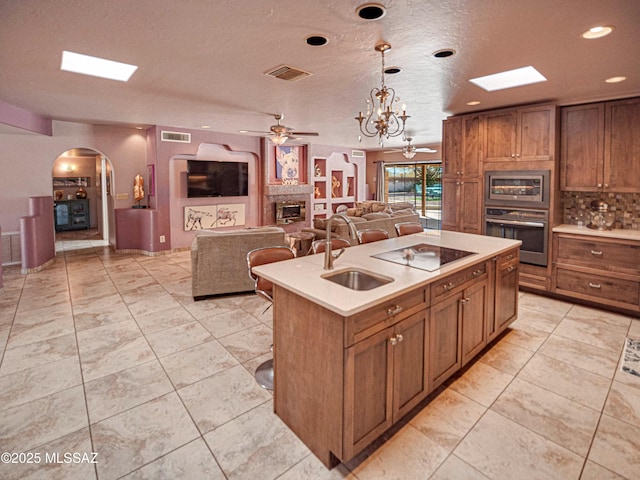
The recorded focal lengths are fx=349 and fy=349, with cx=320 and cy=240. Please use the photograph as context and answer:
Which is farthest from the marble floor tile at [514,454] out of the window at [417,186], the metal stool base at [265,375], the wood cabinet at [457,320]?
the window at [417,186]

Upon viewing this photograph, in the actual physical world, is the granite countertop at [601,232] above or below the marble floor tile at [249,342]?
above

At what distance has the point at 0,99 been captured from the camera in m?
4.47

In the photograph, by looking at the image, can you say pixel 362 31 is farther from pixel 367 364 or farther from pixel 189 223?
pixel 189 223

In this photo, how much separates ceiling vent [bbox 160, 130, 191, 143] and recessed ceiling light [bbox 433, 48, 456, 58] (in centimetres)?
565

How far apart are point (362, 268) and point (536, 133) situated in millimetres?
3383

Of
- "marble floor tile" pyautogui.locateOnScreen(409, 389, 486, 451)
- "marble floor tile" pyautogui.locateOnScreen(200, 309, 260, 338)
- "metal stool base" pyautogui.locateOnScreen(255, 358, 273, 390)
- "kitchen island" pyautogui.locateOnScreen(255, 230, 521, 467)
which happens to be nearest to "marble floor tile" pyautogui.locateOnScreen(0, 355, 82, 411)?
"marble floor tile" pyautogui.locateOnScreen(200, 309, 260, 338)

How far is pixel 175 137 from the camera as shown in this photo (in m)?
7.03

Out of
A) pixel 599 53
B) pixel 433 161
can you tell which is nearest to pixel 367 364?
pixel 599 53

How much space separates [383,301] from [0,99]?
18.4ft

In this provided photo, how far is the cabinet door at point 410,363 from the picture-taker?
6.33 feet

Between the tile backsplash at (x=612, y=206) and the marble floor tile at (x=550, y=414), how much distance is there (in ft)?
9.67

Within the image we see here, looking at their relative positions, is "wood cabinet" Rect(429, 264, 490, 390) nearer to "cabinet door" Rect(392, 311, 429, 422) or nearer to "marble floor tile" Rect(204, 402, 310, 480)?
"cabinet door" Rect(392, 311, 429, 422)

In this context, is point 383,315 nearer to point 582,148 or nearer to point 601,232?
point 601,232

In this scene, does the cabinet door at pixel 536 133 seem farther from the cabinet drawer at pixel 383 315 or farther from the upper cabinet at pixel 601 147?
the cabinet drawer at pixel 383 315
